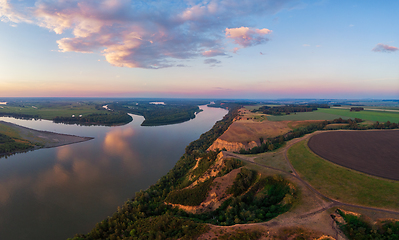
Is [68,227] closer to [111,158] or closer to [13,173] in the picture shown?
[111,158]

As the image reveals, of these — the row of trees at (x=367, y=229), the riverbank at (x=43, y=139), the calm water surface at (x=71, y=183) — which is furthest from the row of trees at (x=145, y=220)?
the riverbank at (x=43, y=139)

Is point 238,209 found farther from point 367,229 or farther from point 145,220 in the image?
point 145,220

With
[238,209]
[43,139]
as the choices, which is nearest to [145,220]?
[238,209]

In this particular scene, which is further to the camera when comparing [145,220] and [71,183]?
[71,183]

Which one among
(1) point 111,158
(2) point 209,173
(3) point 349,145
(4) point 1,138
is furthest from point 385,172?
(4) point 1,138

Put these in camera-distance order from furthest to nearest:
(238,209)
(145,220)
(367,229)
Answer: (145,220)
(238,209)
(367,229)

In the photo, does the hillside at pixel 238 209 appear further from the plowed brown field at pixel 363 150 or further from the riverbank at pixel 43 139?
the riverbank at pixel 43 139
